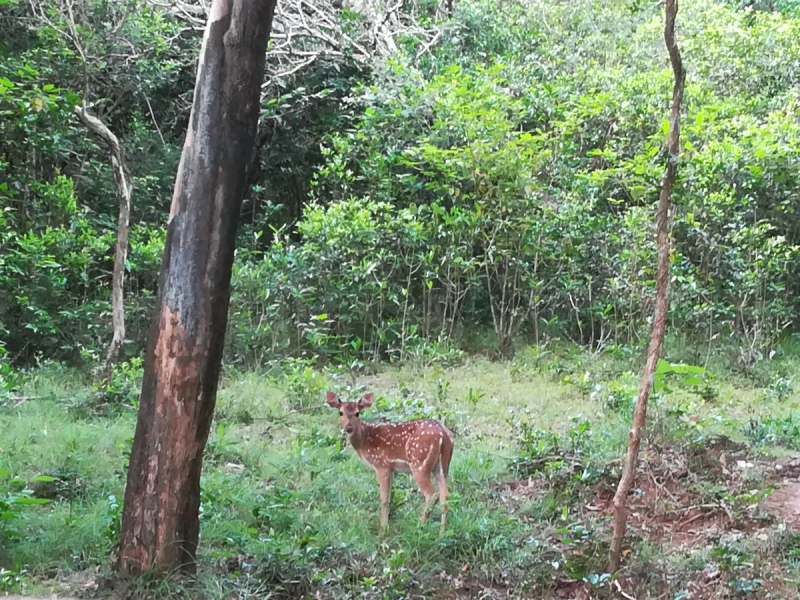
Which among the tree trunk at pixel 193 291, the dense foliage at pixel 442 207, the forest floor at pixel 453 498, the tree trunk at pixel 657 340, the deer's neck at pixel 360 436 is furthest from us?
the dense foliage at pixel 442 207

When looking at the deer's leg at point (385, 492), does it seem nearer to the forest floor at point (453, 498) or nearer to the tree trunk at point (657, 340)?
the forest floor at point (453, 498)

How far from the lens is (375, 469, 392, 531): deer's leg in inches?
175

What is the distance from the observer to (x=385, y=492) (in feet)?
15.0

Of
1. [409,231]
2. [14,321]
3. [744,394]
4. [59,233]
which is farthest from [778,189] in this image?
[14,321]

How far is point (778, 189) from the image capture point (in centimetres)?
999

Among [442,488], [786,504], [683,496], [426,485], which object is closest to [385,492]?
[426,485]

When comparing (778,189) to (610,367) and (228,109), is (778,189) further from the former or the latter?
(228,109)

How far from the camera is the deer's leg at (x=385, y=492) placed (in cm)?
444

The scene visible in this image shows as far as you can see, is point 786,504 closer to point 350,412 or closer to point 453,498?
point 453,498

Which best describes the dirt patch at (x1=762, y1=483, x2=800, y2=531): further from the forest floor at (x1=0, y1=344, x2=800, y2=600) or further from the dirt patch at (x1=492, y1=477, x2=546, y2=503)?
the dirt patch at (x1=492, y1=477, x2=546, y2=503)

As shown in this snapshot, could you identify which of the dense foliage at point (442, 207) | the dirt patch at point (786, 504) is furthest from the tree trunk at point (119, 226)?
the dirt patch at point (786, 504)

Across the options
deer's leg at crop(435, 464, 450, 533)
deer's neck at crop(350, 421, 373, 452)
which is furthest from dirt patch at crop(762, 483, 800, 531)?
deer's neck at crop(350, 421, 373, 452)

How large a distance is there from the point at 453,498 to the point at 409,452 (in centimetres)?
42

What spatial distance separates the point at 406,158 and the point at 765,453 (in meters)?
6.38
